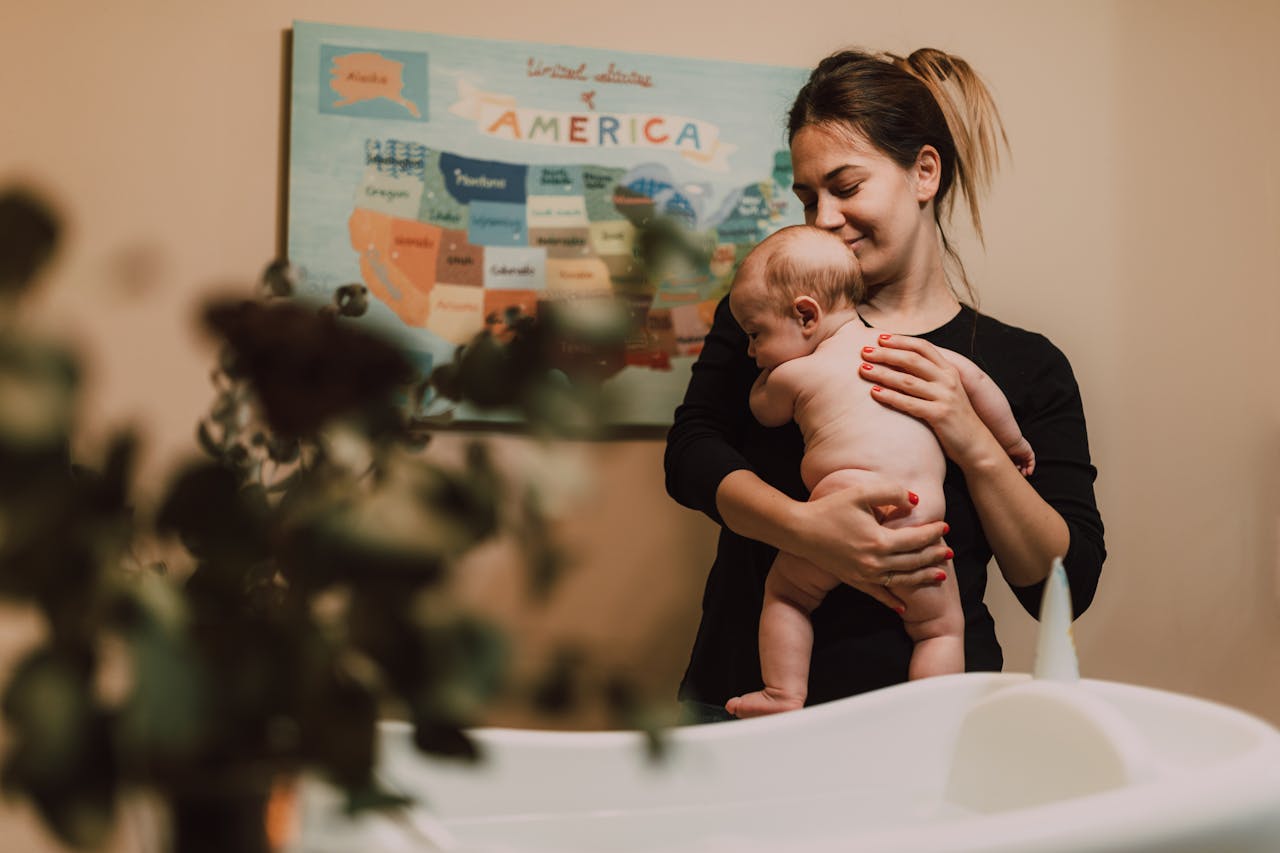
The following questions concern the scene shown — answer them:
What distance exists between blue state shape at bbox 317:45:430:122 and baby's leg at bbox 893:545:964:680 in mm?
1185

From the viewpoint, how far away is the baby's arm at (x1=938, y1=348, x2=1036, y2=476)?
1514mm

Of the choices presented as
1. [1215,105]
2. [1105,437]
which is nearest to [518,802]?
[1105,437]

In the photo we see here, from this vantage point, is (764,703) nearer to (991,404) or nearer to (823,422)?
(823,422)

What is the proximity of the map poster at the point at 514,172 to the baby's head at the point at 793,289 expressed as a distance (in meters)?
0.33

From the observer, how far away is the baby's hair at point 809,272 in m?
1.52

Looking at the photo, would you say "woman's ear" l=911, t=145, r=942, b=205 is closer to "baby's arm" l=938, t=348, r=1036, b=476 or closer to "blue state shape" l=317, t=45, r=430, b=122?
"baby's arm" l=938, t=348, r=1036, b=476

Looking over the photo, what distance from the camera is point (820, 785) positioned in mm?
916

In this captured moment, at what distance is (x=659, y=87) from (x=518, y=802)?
4.96ft

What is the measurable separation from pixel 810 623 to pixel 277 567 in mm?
1145

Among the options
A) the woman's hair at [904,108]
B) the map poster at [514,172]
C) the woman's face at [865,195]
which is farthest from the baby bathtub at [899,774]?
the map poster at [514,172]

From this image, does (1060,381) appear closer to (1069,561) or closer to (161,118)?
(1069,561)

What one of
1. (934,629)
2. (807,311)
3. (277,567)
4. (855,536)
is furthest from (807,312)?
(277,567)

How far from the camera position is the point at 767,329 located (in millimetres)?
1557

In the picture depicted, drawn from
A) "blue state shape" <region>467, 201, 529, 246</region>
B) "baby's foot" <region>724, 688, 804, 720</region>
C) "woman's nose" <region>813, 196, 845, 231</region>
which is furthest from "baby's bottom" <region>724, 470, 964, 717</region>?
"blue state shape" <region>467, 201, 529, 246</region>
